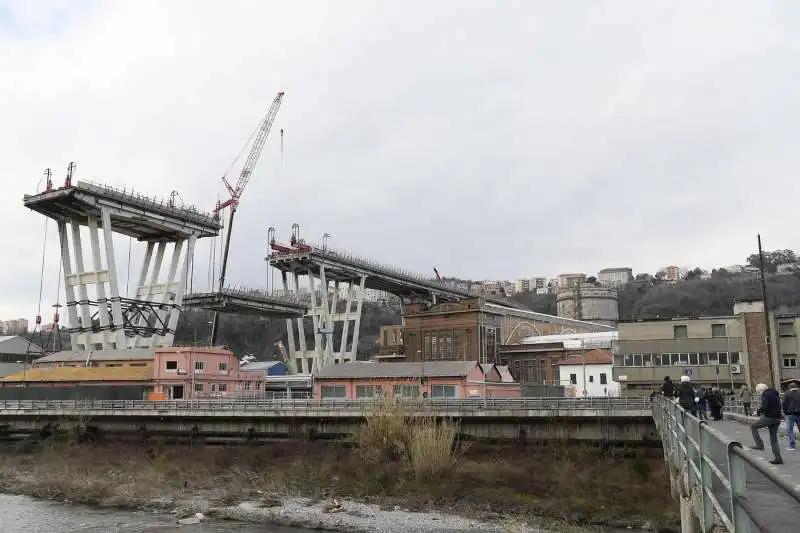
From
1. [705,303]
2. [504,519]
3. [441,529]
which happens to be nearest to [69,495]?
[441,529]

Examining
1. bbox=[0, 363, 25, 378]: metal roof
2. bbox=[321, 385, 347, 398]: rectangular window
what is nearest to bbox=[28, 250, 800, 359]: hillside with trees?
bbox=[0, 363, 25, 378]: metal roof

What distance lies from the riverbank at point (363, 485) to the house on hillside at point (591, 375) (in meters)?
38.2

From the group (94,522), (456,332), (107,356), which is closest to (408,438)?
(94,522)

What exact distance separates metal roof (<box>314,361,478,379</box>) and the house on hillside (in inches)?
838

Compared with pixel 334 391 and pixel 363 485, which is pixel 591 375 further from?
pixel 363 485

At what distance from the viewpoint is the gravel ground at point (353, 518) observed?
29.2 meters


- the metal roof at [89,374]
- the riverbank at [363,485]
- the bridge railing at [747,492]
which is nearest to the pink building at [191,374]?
the metal roof at [89,374]

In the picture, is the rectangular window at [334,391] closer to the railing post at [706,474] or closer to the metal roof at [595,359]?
the metal roof at [595,359]

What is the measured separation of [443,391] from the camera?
5819 centimetres

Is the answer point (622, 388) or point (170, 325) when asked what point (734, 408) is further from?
point (170, 325)

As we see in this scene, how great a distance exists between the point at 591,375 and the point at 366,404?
42041mm

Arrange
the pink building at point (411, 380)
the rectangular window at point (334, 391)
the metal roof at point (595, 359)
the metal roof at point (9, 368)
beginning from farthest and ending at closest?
the metal roof at point (9, 368) < the metal roof at point (595, 359) < the rectangular window at point (334, 391) < the pink building at point (411, 380)

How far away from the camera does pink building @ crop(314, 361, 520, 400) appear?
189ft

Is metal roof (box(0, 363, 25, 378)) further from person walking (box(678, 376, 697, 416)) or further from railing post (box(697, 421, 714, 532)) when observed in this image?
railing post (box(697, 421, 714, 532))
